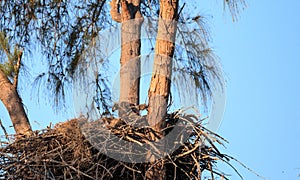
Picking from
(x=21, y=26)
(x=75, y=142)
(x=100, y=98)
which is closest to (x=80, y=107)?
(x=100, y=98)

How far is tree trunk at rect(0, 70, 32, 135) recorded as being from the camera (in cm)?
436

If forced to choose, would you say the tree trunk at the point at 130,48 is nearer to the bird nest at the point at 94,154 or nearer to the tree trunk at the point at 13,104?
the bird nest at the point at 94,154

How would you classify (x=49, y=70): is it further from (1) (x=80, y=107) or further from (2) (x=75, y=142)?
(2) (x=75, y=142)

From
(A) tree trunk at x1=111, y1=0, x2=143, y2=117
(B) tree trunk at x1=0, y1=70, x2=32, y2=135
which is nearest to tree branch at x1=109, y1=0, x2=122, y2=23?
(A) tree trunk at x1=111, y1=0, x2=143, y2=117

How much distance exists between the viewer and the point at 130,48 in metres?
4.16

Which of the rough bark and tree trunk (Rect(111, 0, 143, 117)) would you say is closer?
the rough bark

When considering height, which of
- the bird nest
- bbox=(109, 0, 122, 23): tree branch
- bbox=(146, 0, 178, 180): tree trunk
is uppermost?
bbox=(109, 0, 122, 23): tree branch

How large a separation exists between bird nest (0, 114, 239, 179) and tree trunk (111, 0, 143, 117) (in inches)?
17.7

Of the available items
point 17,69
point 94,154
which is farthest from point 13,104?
point 94,154

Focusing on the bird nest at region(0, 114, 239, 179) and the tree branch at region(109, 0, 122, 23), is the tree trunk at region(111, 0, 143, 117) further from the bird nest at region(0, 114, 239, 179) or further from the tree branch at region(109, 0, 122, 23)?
the bird nest at region(0, 114, 239, 179)

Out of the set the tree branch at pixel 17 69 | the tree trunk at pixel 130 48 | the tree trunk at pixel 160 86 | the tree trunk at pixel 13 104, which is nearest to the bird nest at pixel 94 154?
the tree trunk at pixel 160 86

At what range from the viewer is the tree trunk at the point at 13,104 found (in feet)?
14.3

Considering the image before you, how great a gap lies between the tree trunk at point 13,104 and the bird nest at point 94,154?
756 mm

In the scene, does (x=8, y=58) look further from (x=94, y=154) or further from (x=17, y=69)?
(x=94, y=154)
